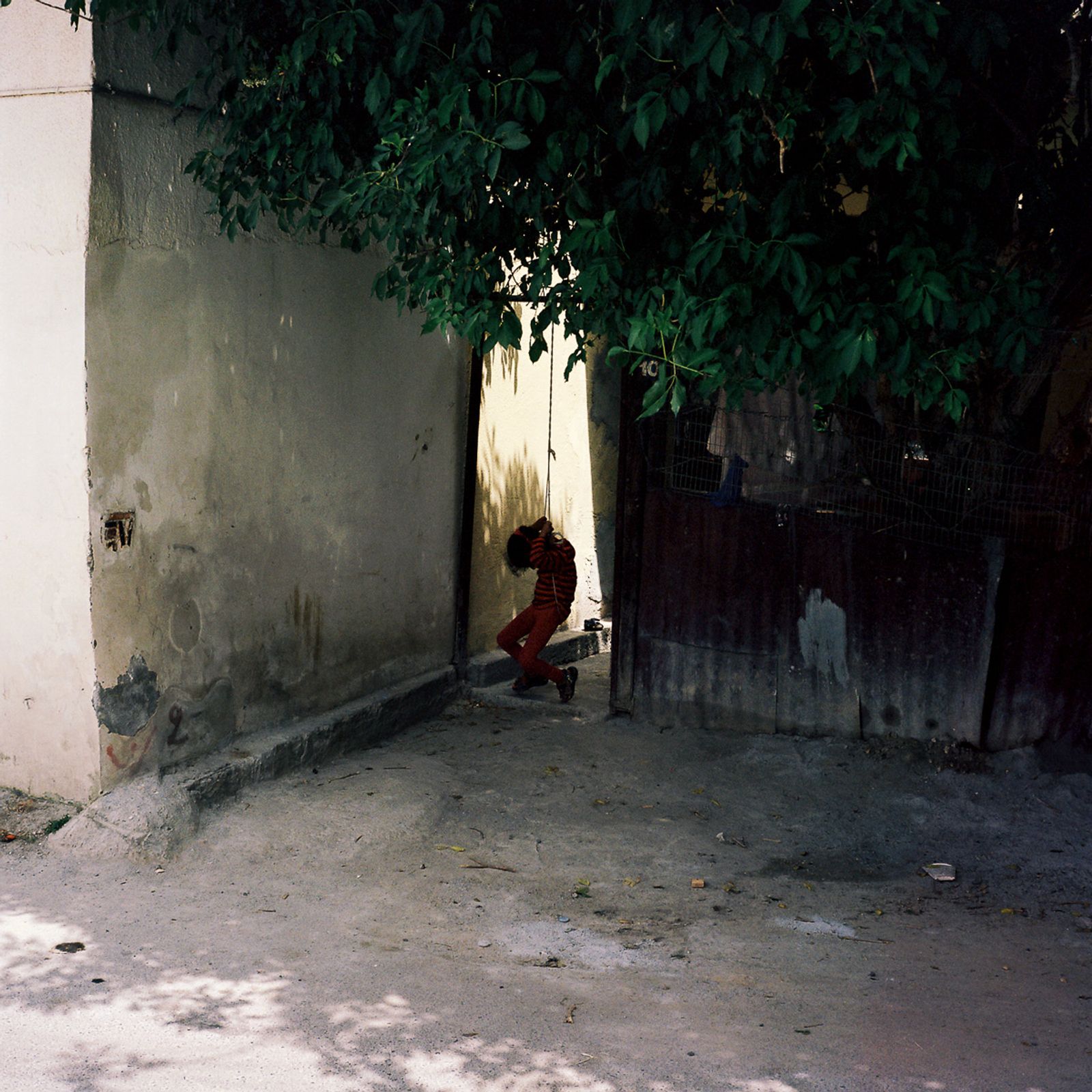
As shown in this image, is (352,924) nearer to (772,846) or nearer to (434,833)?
(434,833)

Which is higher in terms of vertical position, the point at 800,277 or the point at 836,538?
the point at 800,277

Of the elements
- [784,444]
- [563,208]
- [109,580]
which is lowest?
[109,580]

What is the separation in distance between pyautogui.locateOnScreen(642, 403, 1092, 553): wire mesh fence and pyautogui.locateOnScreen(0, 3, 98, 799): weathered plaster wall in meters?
3.09

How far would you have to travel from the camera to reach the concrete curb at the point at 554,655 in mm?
7836

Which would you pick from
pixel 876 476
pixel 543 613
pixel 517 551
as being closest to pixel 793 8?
pixel 876 476

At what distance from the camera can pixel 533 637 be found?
7.84 m

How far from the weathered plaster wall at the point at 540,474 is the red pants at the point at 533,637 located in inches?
10.8

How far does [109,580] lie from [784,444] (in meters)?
3.40

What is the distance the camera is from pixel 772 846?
5.52 metres

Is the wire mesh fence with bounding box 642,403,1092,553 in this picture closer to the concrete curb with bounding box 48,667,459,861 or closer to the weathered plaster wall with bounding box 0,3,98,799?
the concrete curb with bounding box 48,667,459,861

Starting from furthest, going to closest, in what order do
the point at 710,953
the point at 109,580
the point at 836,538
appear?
1. the point at 836,538
2. the point at 109,580
3. the point at 710,953

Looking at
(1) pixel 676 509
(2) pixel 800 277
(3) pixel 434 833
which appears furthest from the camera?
(1) pixel 676 509

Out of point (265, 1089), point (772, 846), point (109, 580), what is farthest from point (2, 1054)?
point (772, 846)

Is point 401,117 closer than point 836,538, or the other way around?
point 401,117
